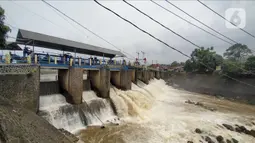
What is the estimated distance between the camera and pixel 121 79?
1878cm

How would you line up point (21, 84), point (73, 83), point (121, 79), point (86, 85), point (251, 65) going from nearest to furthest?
point (21, 84) → point (73, 83) → point (86, 85) → point (121, 79) → point (251, 65)

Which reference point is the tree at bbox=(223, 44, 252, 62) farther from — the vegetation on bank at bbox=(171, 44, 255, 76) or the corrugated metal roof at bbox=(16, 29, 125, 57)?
the corrugated metal roof at bbox=(16, 29, 125, 57)

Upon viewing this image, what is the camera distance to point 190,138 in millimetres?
10375

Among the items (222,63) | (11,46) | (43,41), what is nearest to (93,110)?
(43,41)

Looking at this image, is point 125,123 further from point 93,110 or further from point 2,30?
point 2,30

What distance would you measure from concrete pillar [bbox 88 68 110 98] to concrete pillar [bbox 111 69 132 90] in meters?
3.64

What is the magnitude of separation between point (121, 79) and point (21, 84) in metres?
12.0

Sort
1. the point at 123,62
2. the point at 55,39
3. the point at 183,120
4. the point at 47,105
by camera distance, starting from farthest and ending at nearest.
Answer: the point at 123,62, the point at 55,39, the point at 183,120, the point at 47,105

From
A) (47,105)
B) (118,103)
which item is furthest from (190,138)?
(47,105)

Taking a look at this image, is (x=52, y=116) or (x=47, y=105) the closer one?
(x=52, y=116)

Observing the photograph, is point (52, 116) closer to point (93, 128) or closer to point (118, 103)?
point (93, 128)

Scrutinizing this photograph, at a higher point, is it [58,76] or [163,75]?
[58,76]

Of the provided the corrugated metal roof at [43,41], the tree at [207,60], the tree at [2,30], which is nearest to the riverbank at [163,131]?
the corrugated metal roof at [43,41]

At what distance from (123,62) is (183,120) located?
11.7 m
